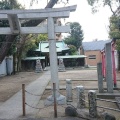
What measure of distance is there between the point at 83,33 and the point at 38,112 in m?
47.3

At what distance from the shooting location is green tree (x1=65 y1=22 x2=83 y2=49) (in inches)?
2105

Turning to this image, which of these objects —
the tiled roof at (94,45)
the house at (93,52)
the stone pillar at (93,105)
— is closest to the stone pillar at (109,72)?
the stone pillar at (93,105)

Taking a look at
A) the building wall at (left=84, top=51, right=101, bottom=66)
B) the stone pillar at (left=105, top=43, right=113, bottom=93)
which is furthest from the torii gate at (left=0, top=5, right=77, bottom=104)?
the building wall at (left=84, top=51, right=101, bottom=66)

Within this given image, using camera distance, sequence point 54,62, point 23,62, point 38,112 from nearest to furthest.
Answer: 1. point 38,112
2. point 54,62
3. point 23,62

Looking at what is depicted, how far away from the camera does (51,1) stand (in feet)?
46.9

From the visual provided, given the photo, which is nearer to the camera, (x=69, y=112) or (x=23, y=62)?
(x=69, y=112)

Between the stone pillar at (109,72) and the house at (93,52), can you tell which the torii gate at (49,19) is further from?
the house at (93,52)

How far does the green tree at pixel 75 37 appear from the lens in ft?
175

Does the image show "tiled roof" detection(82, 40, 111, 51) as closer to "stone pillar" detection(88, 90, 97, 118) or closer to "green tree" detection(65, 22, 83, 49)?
"green tree" detection(65, 22, 83, 49)

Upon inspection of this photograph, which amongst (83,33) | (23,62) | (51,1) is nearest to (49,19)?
(51,1)

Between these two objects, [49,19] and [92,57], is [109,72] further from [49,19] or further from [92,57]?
[92,57]

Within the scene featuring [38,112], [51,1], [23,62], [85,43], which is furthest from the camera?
[85,43]

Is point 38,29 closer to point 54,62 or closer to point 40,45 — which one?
point 54,62

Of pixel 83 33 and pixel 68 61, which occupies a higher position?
pixel 83 33
